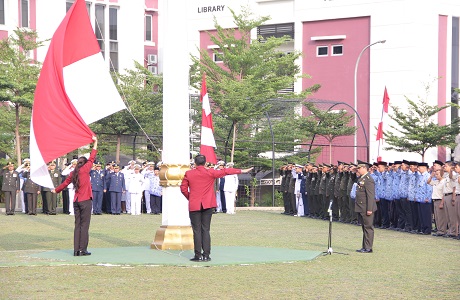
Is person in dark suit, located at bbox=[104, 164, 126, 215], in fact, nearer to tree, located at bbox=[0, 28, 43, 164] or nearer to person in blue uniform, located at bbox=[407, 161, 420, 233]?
tree, located at bbox=[0, 28, 43, 164]

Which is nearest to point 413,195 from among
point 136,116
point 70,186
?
point 70,186

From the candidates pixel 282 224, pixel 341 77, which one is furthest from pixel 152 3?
pixel 282 224

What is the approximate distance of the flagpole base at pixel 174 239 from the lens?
653 inches

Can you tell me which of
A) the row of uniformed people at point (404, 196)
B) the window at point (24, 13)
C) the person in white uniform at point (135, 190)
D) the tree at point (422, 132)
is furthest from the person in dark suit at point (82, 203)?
the window at point (24, 13)

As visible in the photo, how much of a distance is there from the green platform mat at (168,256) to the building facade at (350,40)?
108ft

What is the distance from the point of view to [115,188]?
31.3 meters

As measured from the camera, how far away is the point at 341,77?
179 feet

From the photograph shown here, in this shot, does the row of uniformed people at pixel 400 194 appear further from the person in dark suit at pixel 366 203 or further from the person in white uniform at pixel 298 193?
the person in dark suit at pixel 366 203

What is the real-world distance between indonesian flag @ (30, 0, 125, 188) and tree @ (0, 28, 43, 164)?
17.4m

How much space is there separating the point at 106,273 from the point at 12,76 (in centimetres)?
2355

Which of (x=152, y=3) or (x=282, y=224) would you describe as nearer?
(x=282, y=224)

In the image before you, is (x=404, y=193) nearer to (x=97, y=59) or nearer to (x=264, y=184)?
(x=97, y=59)

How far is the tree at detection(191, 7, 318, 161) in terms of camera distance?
40.0 meters

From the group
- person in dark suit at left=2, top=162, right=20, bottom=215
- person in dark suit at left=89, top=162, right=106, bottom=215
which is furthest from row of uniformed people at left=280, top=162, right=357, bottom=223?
person in dark suit at left=2, top=162, right=20, bottom=215
